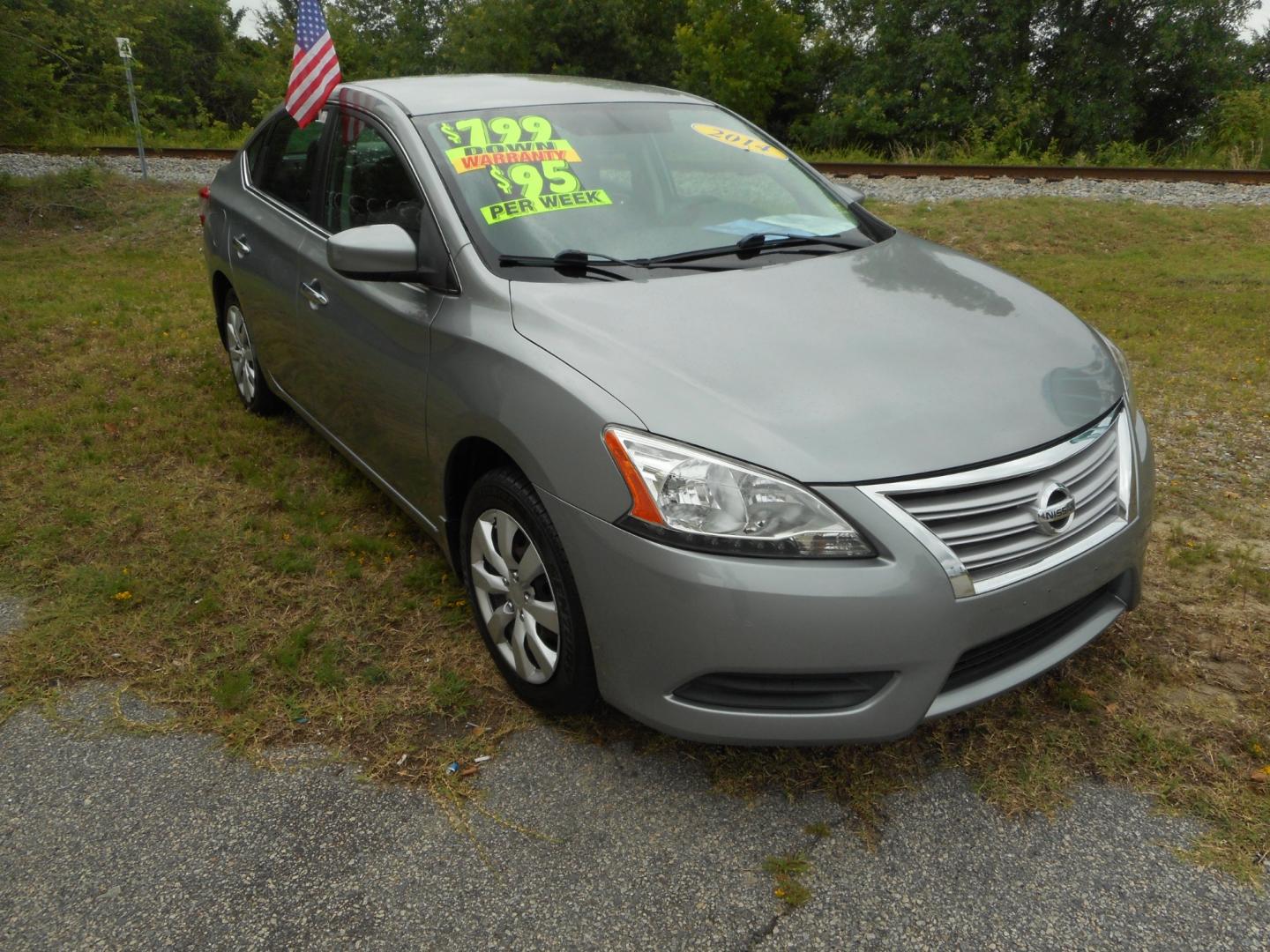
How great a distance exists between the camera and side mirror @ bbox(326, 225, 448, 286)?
2.91 m

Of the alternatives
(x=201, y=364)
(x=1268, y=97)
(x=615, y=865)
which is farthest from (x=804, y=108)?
(x=615, y=865)

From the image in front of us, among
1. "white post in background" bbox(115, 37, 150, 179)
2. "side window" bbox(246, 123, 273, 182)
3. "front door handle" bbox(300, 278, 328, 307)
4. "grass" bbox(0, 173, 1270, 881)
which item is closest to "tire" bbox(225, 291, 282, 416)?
Result: "grass" bbox(0, 173, 1270, 881)

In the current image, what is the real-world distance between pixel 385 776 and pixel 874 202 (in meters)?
9.46

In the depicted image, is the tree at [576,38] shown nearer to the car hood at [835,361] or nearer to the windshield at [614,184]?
the windshield at [614,184]

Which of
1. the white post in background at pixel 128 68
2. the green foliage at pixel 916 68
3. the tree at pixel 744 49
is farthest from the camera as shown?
the tree at pixel 744 49

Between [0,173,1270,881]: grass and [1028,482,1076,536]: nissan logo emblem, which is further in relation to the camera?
[0,173,1270,881]: grass

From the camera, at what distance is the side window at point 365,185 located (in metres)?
3.23

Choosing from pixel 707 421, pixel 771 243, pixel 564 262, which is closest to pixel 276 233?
pixel 564 262

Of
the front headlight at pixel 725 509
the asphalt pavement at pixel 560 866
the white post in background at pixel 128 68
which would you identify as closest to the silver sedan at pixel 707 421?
the front headlight at pixel 725 509

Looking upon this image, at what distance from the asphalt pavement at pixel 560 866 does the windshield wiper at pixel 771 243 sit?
4.73 feet

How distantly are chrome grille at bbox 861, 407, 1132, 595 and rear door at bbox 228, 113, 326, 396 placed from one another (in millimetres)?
2544

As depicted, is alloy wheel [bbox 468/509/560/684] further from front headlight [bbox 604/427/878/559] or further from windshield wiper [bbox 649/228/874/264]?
windshield wiper [bbox 649/228/874/264]

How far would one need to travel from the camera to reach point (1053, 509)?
2.30 metres

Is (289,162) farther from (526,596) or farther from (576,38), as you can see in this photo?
(576,38)
